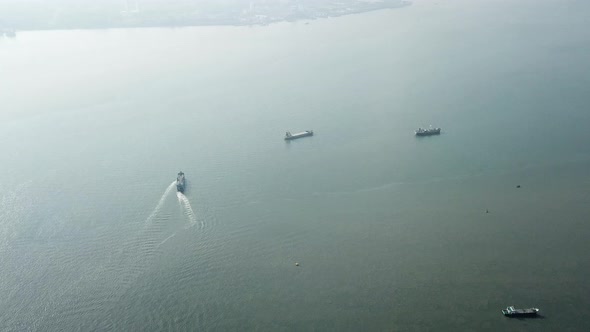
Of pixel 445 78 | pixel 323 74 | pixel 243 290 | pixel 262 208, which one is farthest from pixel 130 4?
pixel 243 290

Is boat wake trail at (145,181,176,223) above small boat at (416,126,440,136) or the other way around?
the other way around

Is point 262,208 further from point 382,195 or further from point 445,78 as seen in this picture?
point 445,78

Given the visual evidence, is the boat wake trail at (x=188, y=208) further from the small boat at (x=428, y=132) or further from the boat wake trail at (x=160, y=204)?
the small boat at (x=428, y=132)

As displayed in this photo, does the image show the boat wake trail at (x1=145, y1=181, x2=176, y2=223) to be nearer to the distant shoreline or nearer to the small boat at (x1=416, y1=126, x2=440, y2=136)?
the small boat at (x1=416, y1=126, x2=440, y2=136)

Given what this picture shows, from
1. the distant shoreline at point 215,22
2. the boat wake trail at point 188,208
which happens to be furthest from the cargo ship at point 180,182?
the distant shoreline at point 215,22

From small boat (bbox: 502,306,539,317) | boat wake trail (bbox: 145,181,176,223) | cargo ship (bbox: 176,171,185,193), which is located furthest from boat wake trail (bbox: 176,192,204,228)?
small boat (bbox: 502,306,539,317)

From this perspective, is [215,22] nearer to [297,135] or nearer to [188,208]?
[297,135]

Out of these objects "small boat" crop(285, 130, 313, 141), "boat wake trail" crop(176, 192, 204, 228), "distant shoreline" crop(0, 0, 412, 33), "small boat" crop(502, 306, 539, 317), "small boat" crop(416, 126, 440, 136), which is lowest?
"small boat" crop(502, 306, 539, 317)

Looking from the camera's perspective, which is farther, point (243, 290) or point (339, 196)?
point (339, 196)

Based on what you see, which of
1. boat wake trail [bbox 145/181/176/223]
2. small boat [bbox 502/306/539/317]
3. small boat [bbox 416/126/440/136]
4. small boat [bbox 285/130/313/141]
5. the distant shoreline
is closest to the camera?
small boat [bbox 502/306/539/317]
